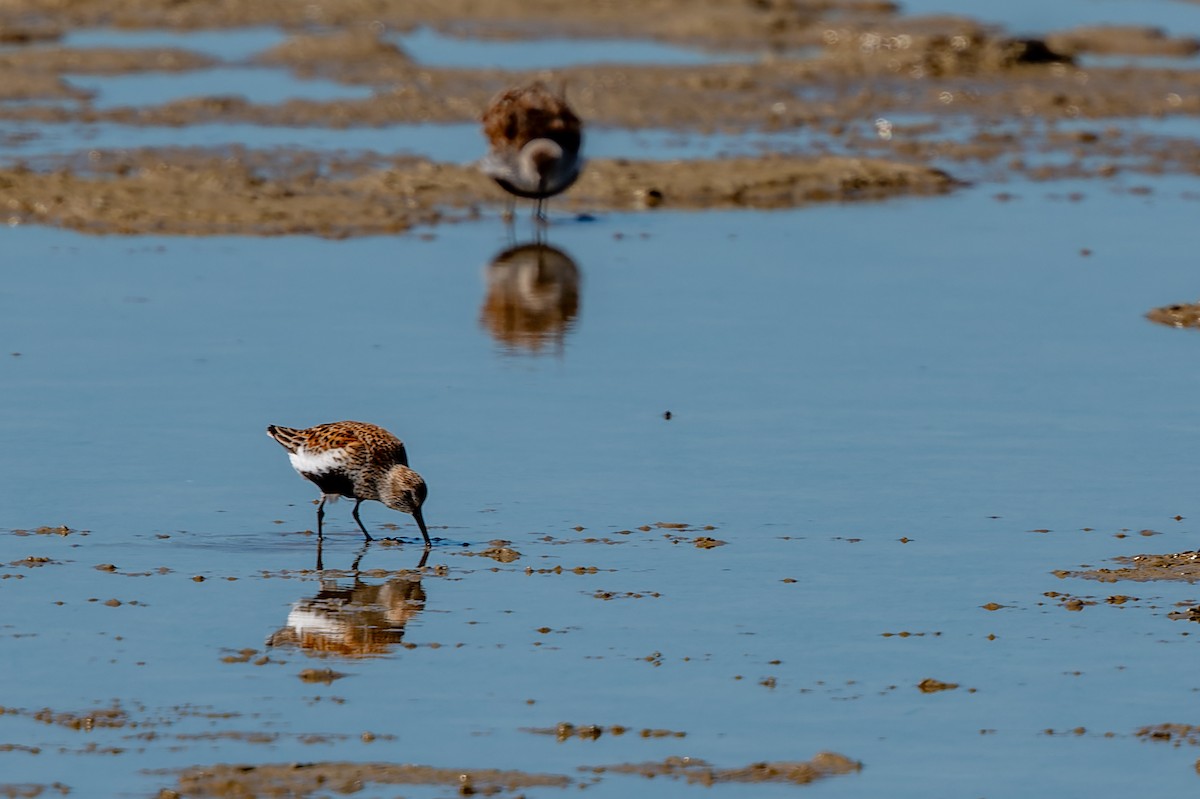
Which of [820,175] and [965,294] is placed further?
[820,175]

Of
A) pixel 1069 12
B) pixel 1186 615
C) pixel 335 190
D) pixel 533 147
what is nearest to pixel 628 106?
pixel 335 190

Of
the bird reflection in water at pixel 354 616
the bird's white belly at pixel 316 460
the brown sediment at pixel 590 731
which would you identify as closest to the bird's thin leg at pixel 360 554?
the bird reflection in water at pixel 354 616

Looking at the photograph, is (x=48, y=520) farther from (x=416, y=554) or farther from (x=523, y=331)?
(x=523, y=331)

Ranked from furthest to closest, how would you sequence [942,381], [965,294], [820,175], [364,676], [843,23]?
[843,23] < [820,175] < [965,294] < [942,381] < [364,676]

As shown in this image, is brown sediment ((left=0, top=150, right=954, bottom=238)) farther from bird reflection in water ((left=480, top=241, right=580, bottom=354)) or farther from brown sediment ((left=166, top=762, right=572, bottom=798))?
brown sediment ((left=166, top=762, right=572, bottom=798))

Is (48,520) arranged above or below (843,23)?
below

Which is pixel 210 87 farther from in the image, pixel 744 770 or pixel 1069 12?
pixel 744 770

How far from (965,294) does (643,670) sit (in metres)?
8.51

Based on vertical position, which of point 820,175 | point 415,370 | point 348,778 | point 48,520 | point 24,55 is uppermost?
point 24,55

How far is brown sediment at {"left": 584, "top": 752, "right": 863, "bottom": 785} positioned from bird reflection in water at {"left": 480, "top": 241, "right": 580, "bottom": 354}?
732cm

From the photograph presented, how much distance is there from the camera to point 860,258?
696 inches

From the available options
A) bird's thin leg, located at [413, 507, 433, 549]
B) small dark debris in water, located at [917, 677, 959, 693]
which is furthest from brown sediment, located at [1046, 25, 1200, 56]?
small dark debris in water, located at [917, 677, 959, 693]

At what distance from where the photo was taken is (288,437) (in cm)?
1048

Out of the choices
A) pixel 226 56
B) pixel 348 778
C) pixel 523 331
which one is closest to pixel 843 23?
pixel 226 56
